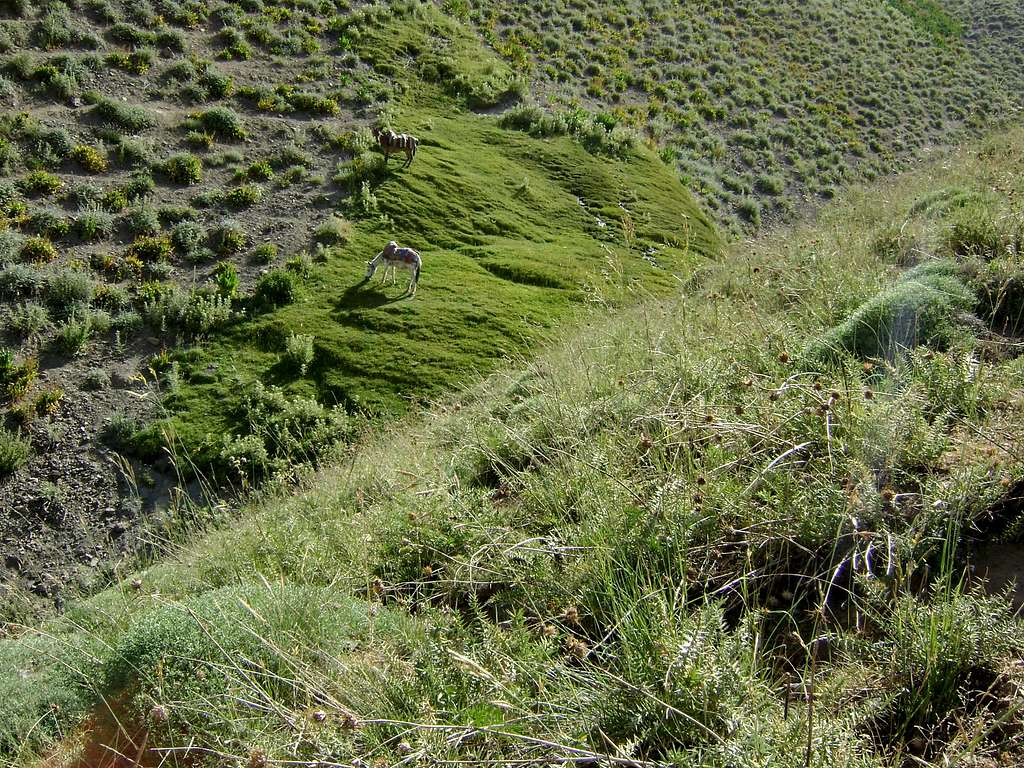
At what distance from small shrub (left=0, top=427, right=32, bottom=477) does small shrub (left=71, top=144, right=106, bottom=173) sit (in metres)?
8.37

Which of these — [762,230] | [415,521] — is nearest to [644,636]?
[415,521]

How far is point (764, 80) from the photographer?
3322 centimetres

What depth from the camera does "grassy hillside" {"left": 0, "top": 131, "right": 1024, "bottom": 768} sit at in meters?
2.42

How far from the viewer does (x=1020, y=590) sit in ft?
9.50

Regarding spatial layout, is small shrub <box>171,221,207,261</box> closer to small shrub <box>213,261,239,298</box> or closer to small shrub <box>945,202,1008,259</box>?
small shrub <box>213,261,239,298</box>

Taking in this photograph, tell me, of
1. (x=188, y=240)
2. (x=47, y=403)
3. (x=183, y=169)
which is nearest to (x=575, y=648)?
(x=47, y=403)

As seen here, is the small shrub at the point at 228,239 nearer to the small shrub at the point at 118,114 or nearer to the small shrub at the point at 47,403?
the small shrub at the point at 118,114

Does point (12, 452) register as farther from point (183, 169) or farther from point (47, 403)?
point (183, 169)

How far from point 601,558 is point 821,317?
3.90 m

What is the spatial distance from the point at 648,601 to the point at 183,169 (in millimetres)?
18090

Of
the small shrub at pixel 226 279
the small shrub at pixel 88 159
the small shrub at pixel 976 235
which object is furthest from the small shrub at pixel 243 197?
the small shrub at pixel 976 235

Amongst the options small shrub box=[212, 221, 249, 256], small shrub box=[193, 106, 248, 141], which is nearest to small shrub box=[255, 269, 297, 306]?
small shrub box=[212, 221, 249, 256]

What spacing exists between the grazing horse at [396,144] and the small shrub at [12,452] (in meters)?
12.3

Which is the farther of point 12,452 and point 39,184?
point 39,184
